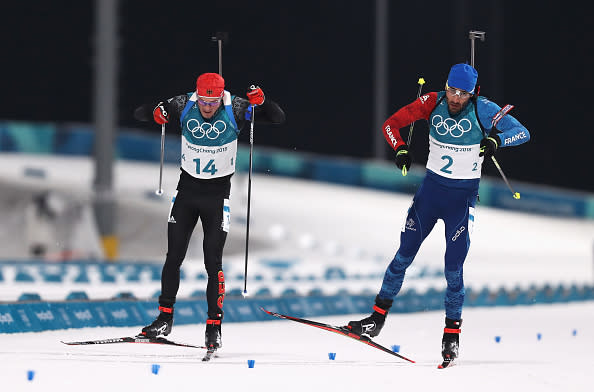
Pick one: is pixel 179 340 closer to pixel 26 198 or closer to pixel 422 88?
pixel 422 88

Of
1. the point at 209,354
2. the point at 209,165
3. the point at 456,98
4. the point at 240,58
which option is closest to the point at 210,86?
the point at 209,165

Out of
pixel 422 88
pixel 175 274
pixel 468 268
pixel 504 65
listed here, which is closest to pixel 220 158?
pixel 175 274

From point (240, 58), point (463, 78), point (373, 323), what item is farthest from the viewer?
point (240, 58)

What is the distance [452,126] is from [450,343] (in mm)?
1373

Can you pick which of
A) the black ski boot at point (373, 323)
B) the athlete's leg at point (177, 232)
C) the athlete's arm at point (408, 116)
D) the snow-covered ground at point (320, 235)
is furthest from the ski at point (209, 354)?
the snow-covered ground at point (320, 235)

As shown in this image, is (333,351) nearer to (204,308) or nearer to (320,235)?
(204,308)

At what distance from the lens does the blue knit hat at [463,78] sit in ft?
20.5

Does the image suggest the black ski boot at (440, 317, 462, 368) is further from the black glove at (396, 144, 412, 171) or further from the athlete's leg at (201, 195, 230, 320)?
the athlete's leg at (201, 195, 230, 320)

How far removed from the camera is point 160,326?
6605mm

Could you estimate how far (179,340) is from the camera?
284 inches

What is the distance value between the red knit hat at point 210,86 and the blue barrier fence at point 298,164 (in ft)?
60.5

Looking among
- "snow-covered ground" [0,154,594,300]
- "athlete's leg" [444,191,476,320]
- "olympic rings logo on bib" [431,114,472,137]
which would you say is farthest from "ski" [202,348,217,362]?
"snow-covered ground" [0,154,594,300]

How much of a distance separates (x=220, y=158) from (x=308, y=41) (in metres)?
24.4

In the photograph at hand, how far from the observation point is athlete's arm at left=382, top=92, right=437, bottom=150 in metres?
6.44
